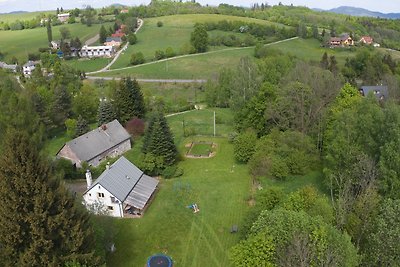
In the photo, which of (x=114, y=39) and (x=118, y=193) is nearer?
(x=118, y=193)

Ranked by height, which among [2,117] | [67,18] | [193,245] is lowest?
[193,245]

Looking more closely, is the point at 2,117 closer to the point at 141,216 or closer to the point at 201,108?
the point at 141,216

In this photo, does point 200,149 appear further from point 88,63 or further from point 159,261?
point 88,63

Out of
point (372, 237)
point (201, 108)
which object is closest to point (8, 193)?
point (372, 237)

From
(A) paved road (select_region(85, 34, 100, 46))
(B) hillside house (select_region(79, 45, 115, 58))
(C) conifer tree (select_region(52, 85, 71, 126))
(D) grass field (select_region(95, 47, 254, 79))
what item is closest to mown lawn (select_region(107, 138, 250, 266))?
(C) conifer tree (select_region(52, 85, 71, 126))

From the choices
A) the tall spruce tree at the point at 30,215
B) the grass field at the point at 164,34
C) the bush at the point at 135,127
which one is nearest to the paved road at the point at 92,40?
the grass field at the point at 164,34

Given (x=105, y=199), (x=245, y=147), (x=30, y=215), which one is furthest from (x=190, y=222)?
(x=30, y=215)

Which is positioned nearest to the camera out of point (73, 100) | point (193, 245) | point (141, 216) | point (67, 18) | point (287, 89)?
point (193, 245)
